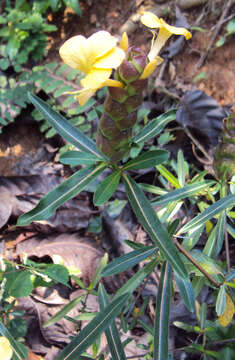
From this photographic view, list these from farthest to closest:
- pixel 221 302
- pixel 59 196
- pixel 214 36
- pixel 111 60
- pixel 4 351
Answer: pixel 214 36, pixel 221 302, pixel 59 196, pixel 4 351, pixel 111 60

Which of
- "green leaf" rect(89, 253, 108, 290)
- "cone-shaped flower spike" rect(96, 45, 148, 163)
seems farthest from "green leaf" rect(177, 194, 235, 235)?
"green leaf" rect(89, 253, 108, 290)

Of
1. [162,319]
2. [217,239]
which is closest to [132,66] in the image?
[162,319]

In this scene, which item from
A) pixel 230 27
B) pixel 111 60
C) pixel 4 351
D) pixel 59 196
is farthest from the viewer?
pixel 230 27

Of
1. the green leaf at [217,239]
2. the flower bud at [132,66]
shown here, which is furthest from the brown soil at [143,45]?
the flower bud at [132,66]

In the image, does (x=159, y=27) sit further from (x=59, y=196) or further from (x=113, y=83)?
(x=59, y=196)

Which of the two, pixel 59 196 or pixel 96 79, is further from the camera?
pixel 59 196

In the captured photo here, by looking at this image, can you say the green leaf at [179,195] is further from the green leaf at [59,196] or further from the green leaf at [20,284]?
the green leaf at [20,284]

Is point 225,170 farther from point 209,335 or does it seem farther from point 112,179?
point 209,335
